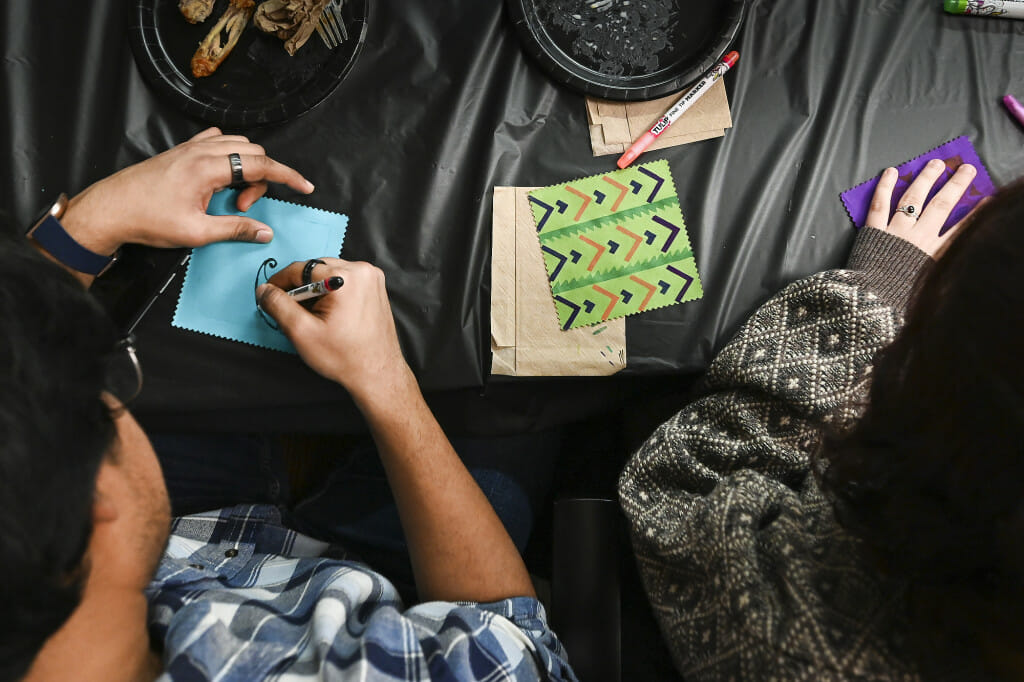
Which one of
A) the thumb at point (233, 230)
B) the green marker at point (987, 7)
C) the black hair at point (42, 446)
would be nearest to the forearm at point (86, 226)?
the thumb at point (233, 230)

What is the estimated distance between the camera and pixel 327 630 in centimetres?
66

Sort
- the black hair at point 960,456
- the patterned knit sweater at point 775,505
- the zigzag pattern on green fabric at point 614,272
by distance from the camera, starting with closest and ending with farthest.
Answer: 1. the black hair at point 960,456
2. the patterned knit sweater at point 775,505
3. the zigzag pattern on green fabric at point 614,272

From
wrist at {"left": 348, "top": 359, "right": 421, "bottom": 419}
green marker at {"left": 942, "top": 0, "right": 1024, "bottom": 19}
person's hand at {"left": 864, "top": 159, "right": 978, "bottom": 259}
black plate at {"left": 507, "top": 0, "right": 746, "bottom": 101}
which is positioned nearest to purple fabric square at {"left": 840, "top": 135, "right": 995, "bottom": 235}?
person's hand at {"left": 864, "top": 159, "right": 978, "bottom": 259}

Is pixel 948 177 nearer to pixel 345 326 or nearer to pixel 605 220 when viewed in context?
pixel 605 220

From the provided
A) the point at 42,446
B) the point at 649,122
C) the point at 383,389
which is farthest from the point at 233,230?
the point at 649,122

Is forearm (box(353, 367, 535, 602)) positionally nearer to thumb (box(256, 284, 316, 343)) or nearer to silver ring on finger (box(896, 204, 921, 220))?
thumb (box(256, 284, 316, 343))

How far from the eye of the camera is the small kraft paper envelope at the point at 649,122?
0.83 m

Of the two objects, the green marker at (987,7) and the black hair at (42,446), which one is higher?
the green marker at (987,7)

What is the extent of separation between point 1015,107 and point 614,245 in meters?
0.54

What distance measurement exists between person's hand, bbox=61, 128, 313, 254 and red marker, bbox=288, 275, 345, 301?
10 cm

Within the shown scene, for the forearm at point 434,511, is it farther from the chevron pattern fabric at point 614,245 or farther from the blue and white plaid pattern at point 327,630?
the chevron pattern fabric at point 614,245

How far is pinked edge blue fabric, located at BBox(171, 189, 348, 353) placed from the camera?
78 centimetres

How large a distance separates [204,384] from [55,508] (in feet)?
1.02

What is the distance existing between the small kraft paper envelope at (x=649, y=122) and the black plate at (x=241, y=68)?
12.2 inches
